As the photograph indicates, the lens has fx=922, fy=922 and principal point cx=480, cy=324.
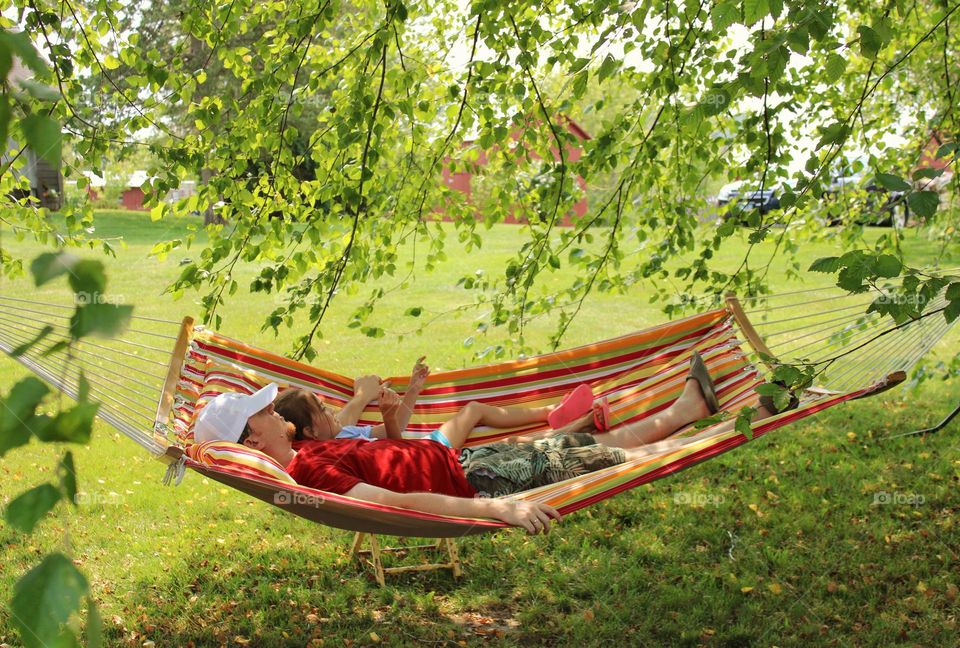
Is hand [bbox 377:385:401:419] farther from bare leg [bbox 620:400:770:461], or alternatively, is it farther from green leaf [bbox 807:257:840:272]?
green leaf [bbox 807:257:840:272]

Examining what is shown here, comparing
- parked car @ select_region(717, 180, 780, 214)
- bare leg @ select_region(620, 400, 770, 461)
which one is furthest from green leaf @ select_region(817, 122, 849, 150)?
bare leg @ select_region(620, 400, 770, 461)

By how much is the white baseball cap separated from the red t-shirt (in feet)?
0.59

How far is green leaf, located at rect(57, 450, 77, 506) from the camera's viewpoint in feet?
1.99

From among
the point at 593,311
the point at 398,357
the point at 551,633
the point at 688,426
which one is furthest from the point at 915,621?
the point at 593,311

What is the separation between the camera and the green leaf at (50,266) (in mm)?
525

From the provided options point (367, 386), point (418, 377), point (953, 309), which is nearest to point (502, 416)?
point (418, 377)

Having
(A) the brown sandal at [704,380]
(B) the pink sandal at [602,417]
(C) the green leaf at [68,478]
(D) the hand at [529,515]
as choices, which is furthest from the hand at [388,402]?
(C) the green leaf at [68,478]

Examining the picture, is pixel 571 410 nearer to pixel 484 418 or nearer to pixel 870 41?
pixel 484 418

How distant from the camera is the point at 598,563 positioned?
10.2ft

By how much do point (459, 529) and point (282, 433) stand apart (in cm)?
80

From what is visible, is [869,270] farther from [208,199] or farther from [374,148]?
[208,199]

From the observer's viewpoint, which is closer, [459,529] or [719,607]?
[459,529]

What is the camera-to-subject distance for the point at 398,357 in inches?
239

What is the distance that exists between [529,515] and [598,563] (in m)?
0.92
